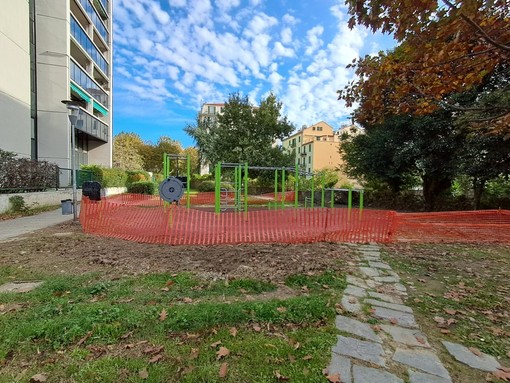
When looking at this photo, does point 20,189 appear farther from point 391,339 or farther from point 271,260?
point 391,339

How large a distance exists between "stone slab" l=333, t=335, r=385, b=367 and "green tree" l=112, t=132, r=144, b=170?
38129 mm

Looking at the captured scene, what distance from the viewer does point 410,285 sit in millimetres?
3932

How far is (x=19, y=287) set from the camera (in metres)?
3.59

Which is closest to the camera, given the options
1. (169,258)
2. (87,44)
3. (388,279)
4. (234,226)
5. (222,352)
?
(222,352)

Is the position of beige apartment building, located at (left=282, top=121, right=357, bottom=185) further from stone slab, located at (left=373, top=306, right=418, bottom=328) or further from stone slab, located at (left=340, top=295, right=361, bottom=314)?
stone slab, located at (left=373, top=306, right=418, bottom=328)

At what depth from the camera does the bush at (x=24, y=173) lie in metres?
10.7

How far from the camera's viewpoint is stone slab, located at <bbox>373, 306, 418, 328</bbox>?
2813mm

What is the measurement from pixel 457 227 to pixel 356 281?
234 inches

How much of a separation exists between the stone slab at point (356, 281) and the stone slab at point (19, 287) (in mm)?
3870

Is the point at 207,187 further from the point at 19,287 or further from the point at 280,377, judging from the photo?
the point at 280,377

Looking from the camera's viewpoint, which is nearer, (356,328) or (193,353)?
(193,353)

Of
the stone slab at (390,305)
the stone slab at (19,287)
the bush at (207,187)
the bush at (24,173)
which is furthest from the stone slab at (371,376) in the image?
the bush at (207,187)

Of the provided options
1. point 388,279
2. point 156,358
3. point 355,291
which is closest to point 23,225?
point 156,358

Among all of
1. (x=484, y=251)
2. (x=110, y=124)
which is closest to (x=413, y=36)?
(x=484, y=251)
